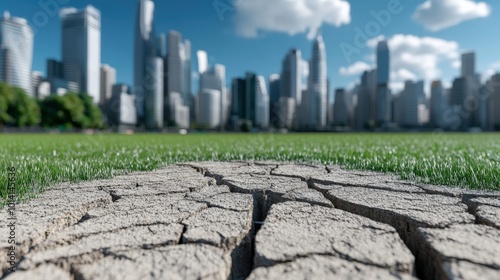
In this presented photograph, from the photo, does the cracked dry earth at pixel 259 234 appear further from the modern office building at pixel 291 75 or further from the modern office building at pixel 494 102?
the modern office building at pixel 291 75

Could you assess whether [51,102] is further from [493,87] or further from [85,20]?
[493,87]

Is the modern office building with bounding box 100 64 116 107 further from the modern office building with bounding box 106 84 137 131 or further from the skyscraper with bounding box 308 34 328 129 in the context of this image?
the skyscraper with bounding box 308 34 328 129

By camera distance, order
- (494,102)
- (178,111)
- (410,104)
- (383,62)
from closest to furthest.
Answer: (383,62), (494,102), (410,104), (178,111)

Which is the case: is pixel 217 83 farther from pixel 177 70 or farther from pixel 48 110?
pixel 48 110

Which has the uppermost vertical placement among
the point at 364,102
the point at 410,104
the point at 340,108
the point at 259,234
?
the point at 364,102

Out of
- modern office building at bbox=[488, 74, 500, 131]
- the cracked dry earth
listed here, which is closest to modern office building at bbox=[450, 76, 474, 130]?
modern office building at bbox=[488, 74, 500, 131]


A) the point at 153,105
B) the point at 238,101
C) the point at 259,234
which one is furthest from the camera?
the point at 238,101

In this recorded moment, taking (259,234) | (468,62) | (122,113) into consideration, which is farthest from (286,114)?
(259,234)
